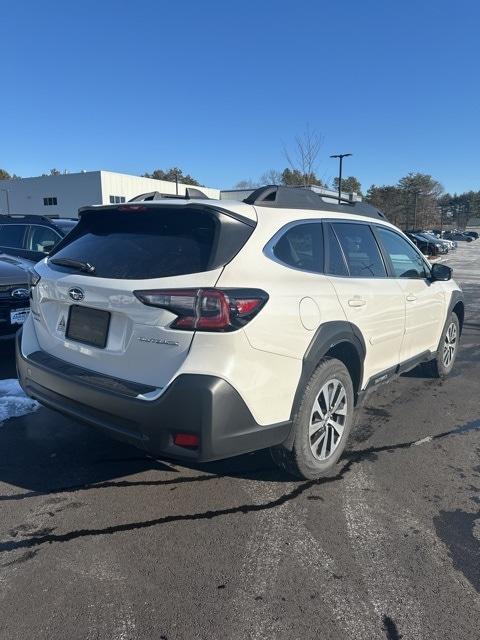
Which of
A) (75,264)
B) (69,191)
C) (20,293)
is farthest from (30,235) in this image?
(69,191)

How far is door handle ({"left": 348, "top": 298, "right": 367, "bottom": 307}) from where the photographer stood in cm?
338

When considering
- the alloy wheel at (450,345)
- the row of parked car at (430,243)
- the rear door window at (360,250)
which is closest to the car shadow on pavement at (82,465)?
the rear door window at (360,250)

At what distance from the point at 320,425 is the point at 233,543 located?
969 mm

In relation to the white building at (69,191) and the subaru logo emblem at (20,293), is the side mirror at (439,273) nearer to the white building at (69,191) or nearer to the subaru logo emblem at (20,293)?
the subaru logo emblem at (20,293)

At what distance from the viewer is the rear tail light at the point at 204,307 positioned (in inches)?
95.8

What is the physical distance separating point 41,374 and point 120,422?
75 centimetres

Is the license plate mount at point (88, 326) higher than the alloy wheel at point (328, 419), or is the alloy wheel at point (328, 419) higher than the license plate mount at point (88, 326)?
the license plate mount at point (88, 326)

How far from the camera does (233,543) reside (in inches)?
103

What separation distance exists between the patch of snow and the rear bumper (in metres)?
1.62

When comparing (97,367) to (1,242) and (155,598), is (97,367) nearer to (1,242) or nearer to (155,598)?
(155,598)

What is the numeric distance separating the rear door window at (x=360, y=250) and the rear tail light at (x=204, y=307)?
1.42 metres

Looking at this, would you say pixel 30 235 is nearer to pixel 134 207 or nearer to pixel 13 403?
pixel 13 403

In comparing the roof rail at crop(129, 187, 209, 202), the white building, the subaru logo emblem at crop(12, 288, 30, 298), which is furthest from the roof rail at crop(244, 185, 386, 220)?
the white building

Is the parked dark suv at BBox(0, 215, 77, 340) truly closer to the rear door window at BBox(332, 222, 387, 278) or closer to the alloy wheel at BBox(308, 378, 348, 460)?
the rear door window at BBox(332, 222, 387, 278)
